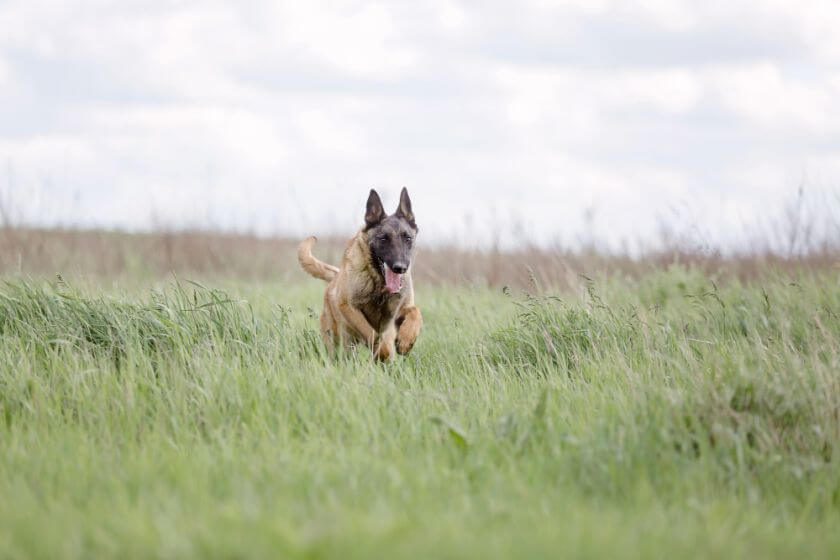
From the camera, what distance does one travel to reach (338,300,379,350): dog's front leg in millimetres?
6803

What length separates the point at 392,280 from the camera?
689 cm

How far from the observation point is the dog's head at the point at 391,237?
22.6 ft

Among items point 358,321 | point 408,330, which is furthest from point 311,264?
point 408,330

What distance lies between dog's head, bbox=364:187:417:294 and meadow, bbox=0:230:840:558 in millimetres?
803

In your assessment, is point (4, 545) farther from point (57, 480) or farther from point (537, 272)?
point (537, 272)

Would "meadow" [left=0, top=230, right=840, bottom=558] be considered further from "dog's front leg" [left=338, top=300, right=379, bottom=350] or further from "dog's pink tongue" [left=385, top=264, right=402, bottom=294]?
"dog's pink tongue" [left=385, top=264, right=402, bottom=294]

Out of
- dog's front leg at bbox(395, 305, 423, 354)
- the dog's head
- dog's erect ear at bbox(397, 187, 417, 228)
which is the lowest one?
dog's front leg at bbox(395, 305, 423, 354)

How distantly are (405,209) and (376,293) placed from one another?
95 centimetres

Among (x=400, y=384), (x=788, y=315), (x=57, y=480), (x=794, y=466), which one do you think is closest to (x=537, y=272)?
(x=788, y=315)

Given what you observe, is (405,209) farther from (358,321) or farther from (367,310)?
(358,321)

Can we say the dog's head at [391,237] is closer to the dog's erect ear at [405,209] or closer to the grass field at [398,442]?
the dog's erect ear at [405,209]

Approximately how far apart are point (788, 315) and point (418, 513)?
5.65m

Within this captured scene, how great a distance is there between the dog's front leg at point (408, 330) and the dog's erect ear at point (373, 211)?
87cm

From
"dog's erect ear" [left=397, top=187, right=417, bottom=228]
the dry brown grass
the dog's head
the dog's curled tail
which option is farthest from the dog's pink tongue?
the dry brown grass
